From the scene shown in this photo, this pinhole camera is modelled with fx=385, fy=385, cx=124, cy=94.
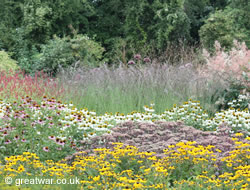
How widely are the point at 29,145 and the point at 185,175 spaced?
2.36 meters

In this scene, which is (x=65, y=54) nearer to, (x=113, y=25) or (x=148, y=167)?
(x=113, y=25)

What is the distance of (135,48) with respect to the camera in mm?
18594

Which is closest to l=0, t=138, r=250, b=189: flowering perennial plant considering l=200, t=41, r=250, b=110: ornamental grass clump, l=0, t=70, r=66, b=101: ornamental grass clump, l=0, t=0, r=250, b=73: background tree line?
l=200, t=41, r=250, b=110: ornamental grass clump

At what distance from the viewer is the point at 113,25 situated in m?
21.9

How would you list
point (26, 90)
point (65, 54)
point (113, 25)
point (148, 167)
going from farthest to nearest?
1. point (113, 25)
2. point (65, 54)
3. point (26, 90)
4. point (148, 167)

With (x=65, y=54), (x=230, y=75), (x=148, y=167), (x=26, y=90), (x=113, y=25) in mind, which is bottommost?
(x=148, y=167)

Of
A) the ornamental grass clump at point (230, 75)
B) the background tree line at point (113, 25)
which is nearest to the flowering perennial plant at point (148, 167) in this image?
the ornamental grass clump at point (230, 75)

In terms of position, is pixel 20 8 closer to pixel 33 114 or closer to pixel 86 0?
pixel 86 0

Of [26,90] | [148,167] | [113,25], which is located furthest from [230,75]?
[113,25]

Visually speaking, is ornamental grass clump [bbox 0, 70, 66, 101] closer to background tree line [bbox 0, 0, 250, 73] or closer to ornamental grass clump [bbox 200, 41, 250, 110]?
ornamental grass clump [bbox 200, 41, 250, 110]

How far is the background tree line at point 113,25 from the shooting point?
1678 cm

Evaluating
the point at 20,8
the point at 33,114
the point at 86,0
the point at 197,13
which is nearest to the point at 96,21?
the point at 86,0

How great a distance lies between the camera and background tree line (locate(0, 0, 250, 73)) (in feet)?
55.1

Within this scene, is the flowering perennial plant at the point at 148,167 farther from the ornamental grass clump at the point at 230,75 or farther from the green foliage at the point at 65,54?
the green foliage at the point at 65,54
